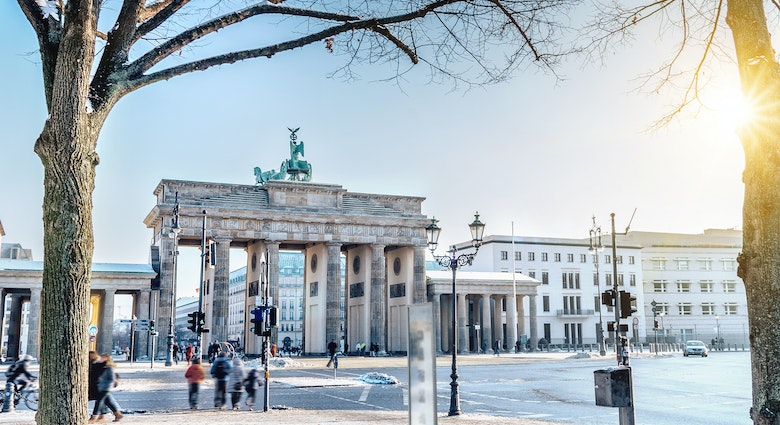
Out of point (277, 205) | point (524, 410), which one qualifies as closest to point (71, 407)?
point (524, 410)

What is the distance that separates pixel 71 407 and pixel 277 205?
204 ft

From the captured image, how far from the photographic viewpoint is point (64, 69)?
640 cm

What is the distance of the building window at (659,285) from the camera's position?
104m

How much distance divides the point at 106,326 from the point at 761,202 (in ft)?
187

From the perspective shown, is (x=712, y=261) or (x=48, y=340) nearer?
(x=48, y=340)

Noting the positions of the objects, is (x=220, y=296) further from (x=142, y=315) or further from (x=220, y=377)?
(x=220, y=377)

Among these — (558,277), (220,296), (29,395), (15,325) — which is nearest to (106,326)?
(220,296)

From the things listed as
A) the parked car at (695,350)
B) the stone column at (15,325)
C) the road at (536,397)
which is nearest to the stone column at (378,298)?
the parked car at (695,350)

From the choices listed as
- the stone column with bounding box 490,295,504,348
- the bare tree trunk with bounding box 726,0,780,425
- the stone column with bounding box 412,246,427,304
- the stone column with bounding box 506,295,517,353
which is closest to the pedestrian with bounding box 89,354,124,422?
the bare tree trunk with bounding box 726,0,780,425

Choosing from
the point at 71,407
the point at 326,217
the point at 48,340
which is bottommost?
the point at 71,407

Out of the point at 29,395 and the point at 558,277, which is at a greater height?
the point at 558,277

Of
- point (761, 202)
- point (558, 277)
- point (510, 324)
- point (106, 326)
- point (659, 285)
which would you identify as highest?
point (558, 277)

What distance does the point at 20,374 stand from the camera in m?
18.5

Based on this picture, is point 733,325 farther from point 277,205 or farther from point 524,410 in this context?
point 524,410
